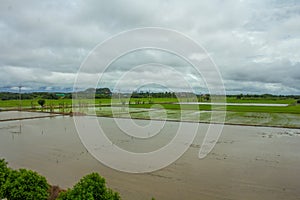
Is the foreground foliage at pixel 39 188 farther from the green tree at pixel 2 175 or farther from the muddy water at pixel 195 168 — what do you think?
the muddy water at pixel 195 168

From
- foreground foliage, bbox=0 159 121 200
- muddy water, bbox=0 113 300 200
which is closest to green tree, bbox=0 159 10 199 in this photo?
foreground foliage, bbox=0 159 121 200

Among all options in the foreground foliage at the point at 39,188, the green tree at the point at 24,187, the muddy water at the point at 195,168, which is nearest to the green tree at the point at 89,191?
the foreground foliage at the point at 39,188

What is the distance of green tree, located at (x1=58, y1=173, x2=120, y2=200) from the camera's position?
10.3 ft

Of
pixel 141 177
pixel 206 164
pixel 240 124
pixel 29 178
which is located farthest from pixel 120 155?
pixel 240 124

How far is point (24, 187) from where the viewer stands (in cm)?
345

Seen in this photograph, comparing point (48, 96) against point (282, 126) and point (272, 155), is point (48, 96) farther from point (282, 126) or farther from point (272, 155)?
point (272, 155)

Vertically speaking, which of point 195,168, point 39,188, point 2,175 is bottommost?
point 195,168

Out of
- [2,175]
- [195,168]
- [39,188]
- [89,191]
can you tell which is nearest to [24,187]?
[39,188]

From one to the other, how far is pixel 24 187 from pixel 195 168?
4.73 meters

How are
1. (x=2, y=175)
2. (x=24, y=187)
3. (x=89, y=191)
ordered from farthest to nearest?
1. (x=2, y=175)
2. (x=24, y=187)
3. (x=89, y=191)

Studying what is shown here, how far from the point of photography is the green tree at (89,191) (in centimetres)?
313

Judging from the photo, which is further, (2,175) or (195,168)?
(195,168)

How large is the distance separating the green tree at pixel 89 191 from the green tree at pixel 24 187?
43cm

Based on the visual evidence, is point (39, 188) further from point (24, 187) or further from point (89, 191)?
A: point (89, 191)
